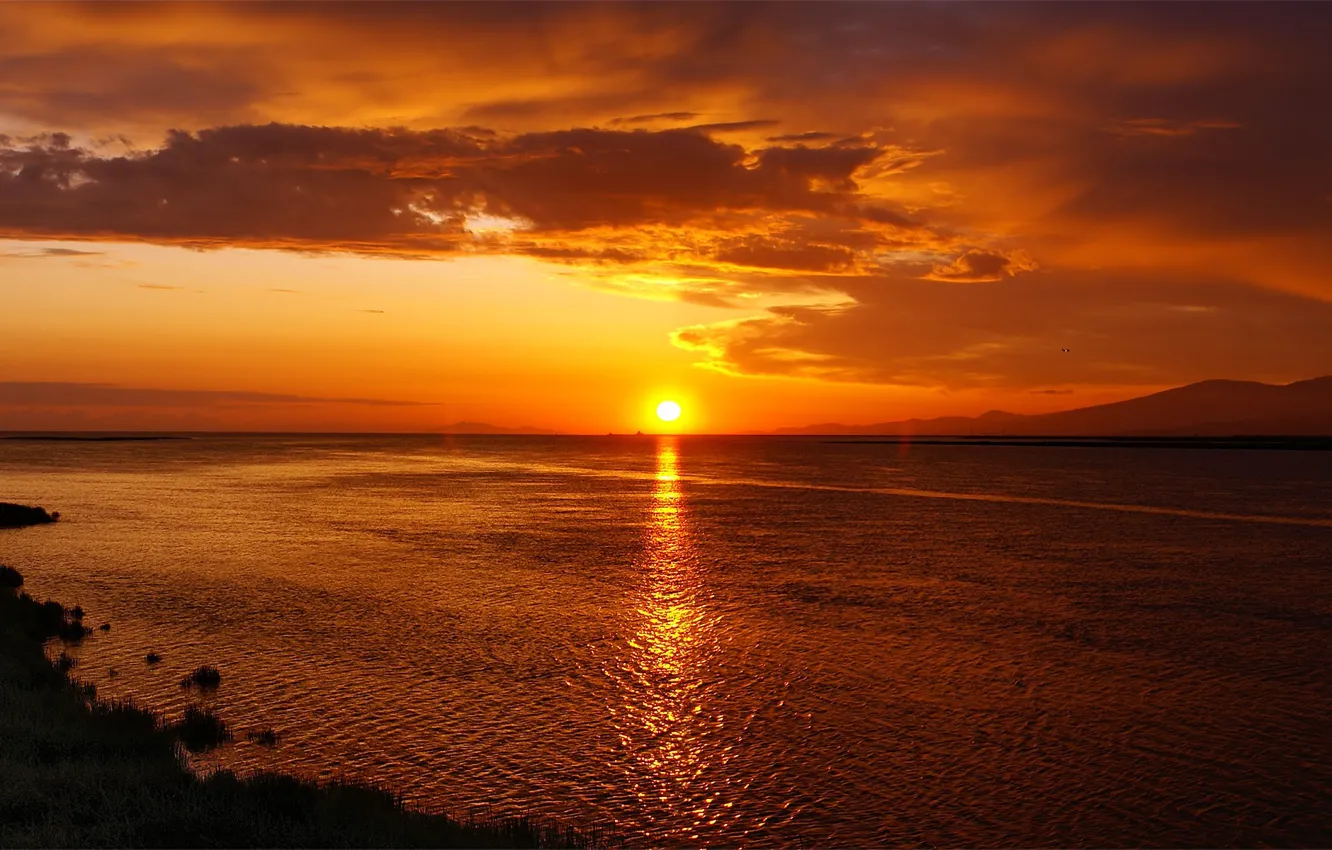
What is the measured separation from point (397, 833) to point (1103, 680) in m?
21.3

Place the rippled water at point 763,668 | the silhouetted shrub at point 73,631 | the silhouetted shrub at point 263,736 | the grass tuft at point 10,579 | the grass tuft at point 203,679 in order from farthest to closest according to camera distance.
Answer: the grass tuft at point 10,579 → the silhouetted shrub at point 73,631 → the grass tuft at point 203,679 → the silhouetted shrub at point 263,736 → the rippled water at point 763,668

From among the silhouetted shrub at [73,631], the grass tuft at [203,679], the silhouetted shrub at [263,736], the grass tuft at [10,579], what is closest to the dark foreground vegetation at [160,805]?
the silhouetted shrub at [263,736]

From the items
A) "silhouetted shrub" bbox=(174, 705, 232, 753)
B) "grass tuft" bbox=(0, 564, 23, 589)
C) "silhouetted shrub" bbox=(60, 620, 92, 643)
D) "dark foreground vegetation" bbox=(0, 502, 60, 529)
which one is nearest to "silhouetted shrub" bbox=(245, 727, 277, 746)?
"silhouetted shrub" bbox=(174, 705, 232, 753)

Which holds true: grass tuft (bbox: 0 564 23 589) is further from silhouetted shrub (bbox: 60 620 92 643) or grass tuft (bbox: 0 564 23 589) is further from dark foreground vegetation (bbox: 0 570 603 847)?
dark foreground vegetation (bbox: 0 570 603 847)

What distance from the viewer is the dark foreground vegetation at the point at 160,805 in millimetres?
12812

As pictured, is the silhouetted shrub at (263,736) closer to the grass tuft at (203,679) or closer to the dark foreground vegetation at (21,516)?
the grass tuft at (203,679)

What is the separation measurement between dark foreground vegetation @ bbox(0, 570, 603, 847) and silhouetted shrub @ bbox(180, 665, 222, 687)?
5.79 metres

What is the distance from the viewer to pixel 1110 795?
59.2ft

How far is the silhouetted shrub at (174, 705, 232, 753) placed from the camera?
19.3 m

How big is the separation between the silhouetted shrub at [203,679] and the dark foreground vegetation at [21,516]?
170 ft

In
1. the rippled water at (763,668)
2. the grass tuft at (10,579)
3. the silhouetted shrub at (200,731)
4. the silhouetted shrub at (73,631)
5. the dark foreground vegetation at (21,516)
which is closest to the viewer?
the rippled water at (763,668)

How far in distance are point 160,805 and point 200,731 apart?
6.61 metres

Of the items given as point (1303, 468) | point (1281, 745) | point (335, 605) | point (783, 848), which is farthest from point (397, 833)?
point (1303, 468)

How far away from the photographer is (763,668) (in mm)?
27141
